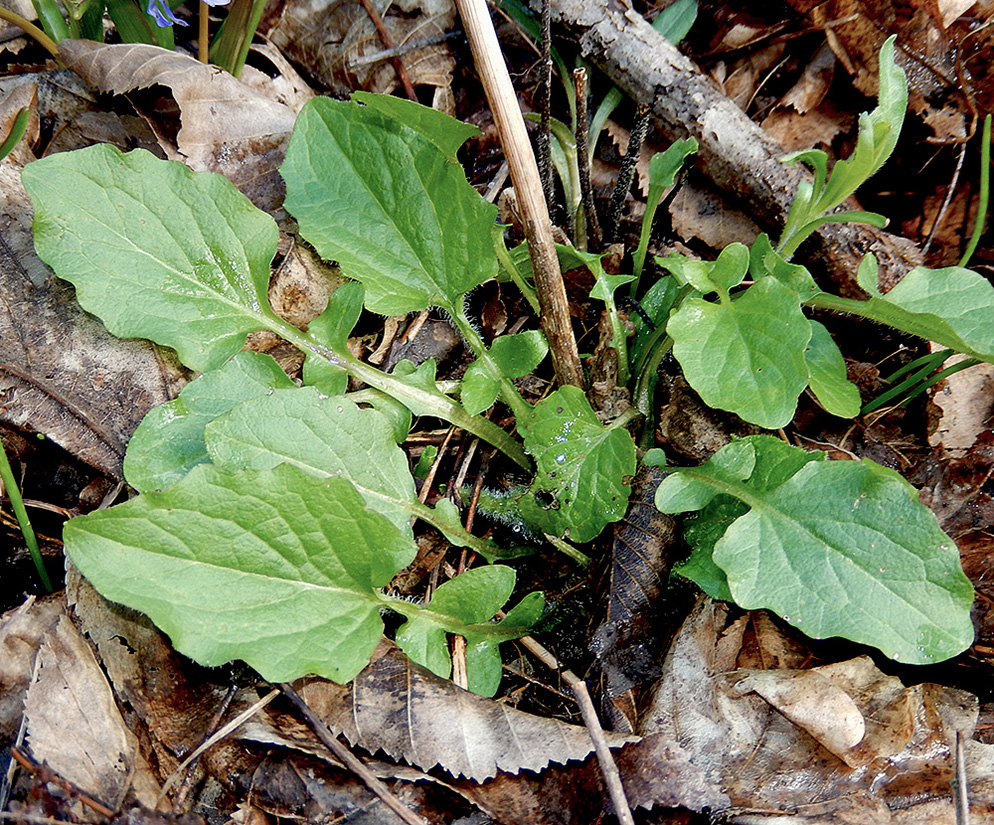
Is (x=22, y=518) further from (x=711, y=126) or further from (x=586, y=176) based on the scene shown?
(x=711, y=126)

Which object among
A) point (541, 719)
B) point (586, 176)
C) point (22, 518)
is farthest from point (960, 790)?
point (22, 518)

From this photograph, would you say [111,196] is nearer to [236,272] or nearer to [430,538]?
[236,272]

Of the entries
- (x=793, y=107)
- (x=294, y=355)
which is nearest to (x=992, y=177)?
(x=793, y=107)

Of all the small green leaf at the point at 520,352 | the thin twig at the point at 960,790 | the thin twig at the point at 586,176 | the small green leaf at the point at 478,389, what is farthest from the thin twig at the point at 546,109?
the thin twig at the point at 960,790

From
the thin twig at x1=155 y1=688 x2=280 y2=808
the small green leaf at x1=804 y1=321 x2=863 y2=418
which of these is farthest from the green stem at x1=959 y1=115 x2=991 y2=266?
the thin twig at x1=155 y1=688 x2=280 y2=808

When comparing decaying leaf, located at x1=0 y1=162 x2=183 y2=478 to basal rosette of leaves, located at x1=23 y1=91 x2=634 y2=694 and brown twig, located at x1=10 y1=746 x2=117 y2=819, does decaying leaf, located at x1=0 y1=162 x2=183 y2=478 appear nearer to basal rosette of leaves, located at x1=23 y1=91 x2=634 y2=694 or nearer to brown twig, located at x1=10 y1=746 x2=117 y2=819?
basal rosette of leaves, located at x1=23 y1=91 x2=634 y2=694

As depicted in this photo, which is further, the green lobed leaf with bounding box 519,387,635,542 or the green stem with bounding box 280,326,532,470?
the green stem with bounding box 280,326,532,470

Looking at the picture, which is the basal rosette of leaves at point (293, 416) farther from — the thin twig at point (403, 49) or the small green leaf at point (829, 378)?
the thin twig at point (403, 49)
